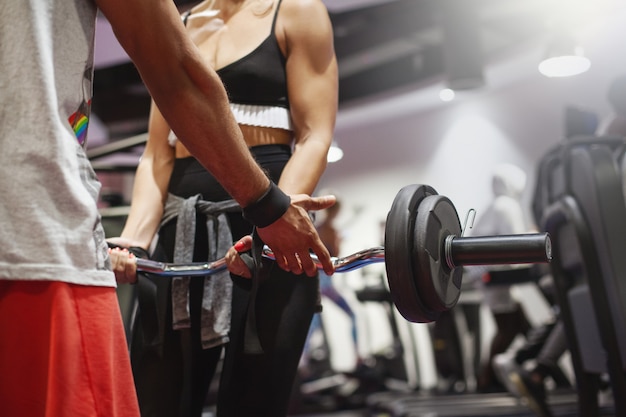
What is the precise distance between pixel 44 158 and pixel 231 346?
27.2 inches

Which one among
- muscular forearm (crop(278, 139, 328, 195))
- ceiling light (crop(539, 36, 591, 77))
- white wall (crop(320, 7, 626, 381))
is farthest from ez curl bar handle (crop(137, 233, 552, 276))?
white wall (crop(320, 7, 626, 381))

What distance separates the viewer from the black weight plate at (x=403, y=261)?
1.13 m

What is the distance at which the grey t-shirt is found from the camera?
86cm

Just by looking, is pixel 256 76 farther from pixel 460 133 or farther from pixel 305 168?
pixel 460 133

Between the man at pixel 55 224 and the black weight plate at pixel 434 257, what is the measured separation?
1.57 feet

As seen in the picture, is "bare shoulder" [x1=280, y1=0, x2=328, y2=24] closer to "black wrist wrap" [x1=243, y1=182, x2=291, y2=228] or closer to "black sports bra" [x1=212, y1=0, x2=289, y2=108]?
"black sports bra" [x1=212, y1=0, x2=289, y2=108]

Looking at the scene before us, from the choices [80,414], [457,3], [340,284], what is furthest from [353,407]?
[80,414]

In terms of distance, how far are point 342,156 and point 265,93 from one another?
8.66 m

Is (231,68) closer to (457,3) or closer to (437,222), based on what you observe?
(437,222)

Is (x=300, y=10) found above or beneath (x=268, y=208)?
above

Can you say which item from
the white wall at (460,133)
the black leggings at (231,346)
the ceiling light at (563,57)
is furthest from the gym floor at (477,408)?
the black leggings at (231,346)

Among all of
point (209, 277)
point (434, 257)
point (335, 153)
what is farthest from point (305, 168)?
point (335, 153)

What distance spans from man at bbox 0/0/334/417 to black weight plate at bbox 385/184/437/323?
43 cm

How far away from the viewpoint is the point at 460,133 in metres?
8.93
